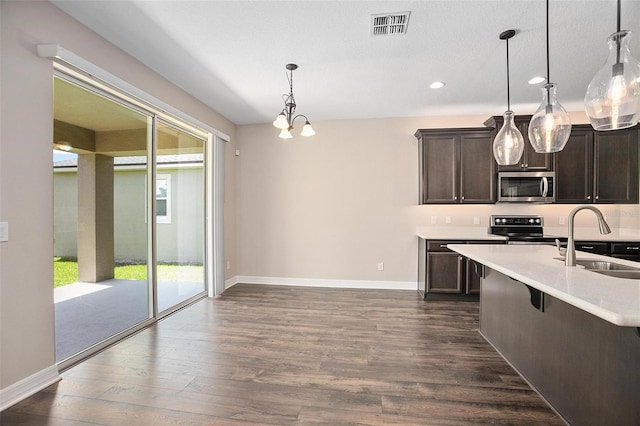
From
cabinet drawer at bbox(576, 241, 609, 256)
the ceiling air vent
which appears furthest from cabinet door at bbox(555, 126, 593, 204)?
the ceiling air vent

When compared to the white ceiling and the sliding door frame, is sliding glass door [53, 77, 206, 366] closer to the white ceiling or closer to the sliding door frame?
the sliding door frame

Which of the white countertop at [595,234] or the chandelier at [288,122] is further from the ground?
the chandelier at [288,122]

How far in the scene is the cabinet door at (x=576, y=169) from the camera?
159 inches

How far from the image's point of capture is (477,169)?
423cm

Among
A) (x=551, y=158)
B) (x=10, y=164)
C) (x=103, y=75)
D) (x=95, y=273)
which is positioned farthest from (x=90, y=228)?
(x=551, y=158)

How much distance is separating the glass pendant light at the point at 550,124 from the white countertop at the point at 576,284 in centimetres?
85

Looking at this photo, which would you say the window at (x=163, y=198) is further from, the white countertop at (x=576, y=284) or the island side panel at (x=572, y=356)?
the island side panel at (x=572, y=356)

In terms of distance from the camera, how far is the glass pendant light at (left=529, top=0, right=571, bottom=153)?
201cm

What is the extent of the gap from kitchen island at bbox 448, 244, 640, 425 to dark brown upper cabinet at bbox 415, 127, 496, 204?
1.79 meters

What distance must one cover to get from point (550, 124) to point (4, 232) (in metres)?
3.63

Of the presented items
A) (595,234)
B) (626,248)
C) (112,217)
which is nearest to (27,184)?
(112,217)

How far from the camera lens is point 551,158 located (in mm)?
4086

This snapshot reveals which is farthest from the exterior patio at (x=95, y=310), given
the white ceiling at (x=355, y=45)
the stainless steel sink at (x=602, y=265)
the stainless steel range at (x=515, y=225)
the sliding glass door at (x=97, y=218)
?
the stainless steel range at (x=515, y=225)

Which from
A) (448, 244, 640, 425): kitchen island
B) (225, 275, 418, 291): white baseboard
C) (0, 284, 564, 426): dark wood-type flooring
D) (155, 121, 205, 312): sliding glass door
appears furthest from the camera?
(225, 275, 418, 291): white baseboard
